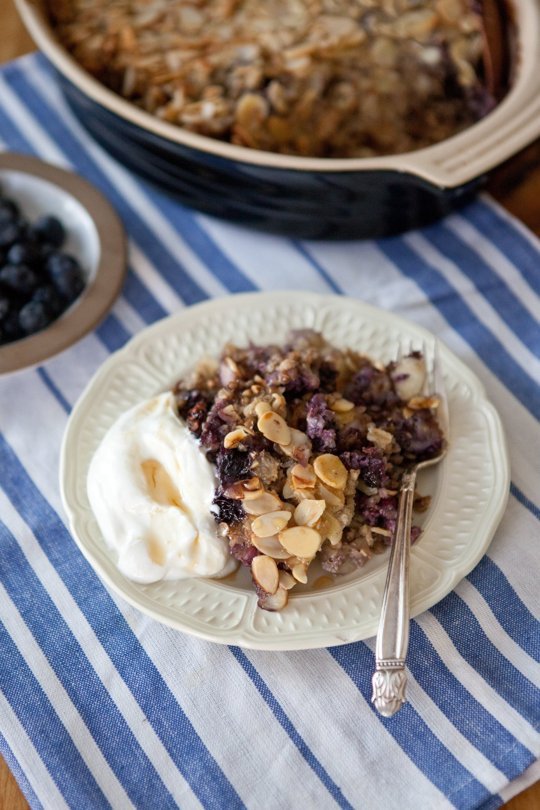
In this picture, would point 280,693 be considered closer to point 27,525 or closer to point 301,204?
point 27,525

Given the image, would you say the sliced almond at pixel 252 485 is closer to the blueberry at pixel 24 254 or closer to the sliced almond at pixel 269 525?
the sliced almond at pixel 269 525

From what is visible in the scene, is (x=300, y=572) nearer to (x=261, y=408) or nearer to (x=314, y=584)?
(x=314, y=584)

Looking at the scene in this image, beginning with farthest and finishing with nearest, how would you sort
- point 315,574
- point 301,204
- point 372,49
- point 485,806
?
point 372,49, point 301,204, point 315,574, point 485,806

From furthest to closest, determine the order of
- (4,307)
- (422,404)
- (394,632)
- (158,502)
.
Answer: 1. (4,307)
2. (422,404)
3. (158,502)
4. (394,632)

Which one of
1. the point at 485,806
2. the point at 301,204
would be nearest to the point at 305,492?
the point at 485,806

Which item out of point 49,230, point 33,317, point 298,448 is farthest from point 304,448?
point 49,230

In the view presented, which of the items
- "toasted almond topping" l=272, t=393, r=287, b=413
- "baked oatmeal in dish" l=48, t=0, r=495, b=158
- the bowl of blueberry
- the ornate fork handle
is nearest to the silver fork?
the ornate fork handle
